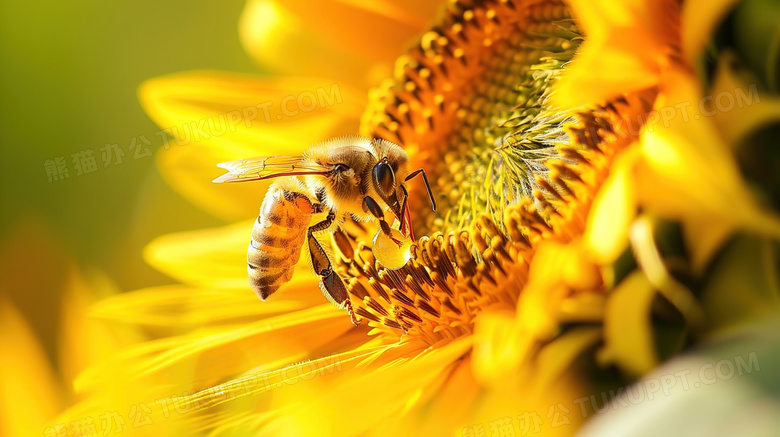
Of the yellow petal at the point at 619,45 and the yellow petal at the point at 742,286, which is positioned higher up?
the yellow petal at the point at 619,45

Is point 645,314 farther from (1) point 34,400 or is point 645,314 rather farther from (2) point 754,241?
(1) point 34,400

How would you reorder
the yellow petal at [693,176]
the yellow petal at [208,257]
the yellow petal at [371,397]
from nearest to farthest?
1. the yellow petal at [693,176]
2. the yellow petal at [371,397]
3. the yellow petal at [208,257]

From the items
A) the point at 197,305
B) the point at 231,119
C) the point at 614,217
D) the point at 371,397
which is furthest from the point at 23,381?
the point at 614,217

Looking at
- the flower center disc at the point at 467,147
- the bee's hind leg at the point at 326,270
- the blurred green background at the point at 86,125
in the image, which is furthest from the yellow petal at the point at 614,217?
the blurred green background at the point at 86,125

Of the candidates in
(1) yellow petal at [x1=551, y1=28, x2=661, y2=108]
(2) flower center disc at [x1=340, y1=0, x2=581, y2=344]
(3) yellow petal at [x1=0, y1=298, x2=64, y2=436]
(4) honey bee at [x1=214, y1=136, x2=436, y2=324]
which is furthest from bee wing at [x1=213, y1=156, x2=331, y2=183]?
(3) yellow petal at [x1=0, y1=298, x2=64, y2=436]

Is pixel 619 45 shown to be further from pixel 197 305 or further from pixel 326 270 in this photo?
pixel 197 305

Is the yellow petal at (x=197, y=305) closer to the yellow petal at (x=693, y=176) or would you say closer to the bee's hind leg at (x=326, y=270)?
the bee's hind leg at (x=326, y=270)
